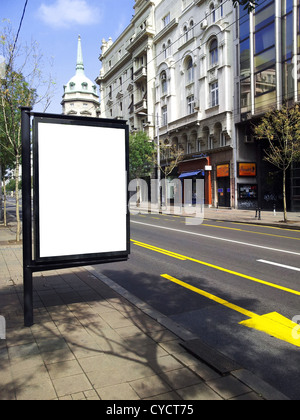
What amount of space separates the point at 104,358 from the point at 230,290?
3448 millimetres

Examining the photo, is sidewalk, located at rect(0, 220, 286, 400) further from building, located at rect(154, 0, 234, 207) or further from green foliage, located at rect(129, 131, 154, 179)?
green foliage, located at rect(129, 131, 154, 179)

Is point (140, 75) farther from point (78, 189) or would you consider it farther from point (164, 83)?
point (78, 189)

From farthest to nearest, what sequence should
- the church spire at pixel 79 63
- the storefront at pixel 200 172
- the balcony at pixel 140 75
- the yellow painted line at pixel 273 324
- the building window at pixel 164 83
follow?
1. the church spire at pixel 79 63
2. the balcony at pixel 140 75
3. the building window at pixel 164 83
4. the storefront at pixel 200 172
5. the yellow painted line at pixel 273 324

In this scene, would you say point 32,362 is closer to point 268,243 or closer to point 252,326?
point 252,326

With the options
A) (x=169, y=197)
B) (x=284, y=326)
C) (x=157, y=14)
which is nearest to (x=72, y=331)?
(x=284, y=326)

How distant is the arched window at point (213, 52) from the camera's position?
110ft

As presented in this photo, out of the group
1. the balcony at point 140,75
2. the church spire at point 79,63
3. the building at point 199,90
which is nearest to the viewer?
the building at point 199,90

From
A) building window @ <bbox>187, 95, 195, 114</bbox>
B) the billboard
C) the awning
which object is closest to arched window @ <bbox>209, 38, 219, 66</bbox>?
building window @ <bbox>187, 95, 195, 114</bbox>

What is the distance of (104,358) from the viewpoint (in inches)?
153

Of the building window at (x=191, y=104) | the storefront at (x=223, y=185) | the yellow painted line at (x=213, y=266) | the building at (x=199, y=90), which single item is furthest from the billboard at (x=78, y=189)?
the building window at (x=191, y=104)

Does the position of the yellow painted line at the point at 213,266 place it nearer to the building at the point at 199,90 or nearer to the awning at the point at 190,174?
the building at the point at 199,90

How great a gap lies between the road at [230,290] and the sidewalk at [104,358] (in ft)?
1.37

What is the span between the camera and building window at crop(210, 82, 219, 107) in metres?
33.7

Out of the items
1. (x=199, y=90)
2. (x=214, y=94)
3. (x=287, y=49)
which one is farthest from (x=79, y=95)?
(x=287, y=49)
